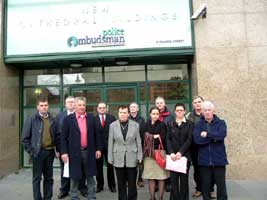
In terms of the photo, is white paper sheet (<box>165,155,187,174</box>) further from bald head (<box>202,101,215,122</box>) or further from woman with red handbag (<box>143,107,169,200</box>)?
bald head (<box>202,101,215,122</box>)

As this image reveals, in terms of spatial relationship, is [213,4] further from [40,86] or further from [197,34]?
[40,86]

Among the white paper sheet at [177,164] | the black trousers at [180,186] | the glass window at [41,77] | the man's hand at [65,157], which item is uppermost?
the glass window at [41,77]

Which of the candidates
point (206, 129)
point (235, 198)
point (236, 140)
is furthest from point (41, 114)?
point (236, 140)

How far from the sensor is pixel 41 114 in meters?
5.36

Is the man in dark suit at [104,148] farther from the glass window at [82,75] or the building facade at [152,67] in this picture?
the glass window at [82,75]

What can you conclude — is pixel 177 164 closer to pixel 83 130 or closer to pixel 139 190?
pixel 83 130

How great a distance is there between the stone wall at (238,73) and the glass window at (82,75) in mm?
3020

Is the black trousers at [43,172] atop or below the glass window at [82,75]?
below

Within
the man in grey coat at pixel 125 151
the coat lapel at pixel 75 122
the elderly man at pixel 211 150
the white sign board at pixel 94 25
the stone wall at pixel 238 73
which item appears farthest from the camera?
the white sign board at pixel 94 25

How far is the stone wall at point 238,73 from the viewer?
283 inches

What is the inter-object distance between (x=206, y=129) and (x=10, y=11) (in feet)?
20.2

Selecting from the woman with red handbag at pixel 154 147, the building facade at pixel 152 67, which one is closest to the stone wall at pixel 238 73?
the building facade at pixel 152 67

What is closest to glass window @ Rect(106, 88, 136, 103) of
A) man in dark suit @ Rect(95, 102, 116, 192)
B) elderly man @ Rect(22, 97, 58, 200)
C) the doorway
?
the doorway

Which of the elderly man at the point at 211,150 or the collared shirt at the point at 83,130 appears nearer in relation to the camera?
the elderly man at the point at 211,150
